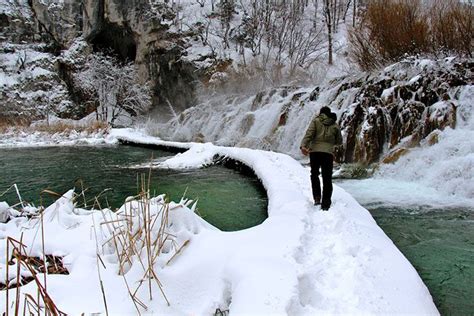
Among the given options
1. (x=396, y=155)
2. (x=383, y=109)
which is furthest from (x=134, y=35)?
(x=396, y=155)

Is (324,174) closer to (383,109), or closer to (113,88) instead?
(383,109)

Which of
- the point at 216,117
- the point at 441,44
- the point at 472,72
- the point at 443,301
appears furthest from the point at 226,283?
the point at 216,117

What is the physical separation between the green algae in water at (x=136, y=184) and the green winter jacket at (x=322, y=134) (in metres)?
1.38

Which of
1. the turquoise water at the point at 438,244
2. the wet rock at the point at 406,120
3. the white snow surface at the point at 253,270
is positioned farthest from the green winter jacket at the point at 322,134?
the wet rock at the point at 406,120

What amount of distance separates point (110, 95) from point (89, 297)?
96.9 ft

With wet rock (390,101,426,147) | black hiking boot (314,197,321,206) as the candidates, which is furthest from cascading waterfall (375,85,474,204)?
black hiking boot (314,197,321,206)

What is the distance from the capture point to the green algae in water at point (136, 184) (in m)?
5.74

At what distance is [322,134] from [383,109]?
5.16 meters

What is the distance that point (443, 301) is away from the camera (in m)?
2.87

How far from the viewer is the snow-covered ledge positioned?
2268mm

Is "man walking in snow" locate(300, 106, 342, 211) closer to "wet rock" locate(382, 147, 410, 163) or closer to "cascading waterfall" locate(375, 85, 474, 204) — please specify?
"cascading waterfall" locate(375, 85, 474, 204)

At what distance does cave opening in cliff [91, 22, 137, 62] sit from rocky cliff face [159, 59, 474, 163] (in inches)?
843

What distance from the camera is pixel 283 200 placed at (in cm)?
486

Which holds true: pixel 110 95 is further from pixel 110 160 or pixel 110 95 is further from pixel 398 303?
pixel 398 303
